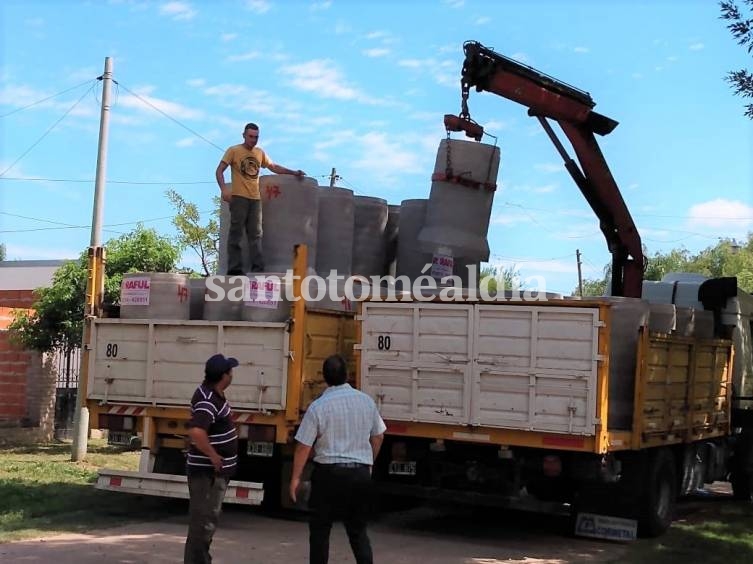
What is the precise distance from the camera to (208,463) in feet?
19.5

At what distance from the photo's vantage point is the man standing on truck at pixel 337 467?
5.74 m

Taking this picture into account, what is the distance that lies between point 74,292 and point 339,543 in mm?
8898

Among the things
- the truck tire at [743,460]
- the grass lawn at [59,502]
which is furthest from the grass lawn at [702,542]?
the grass lawn at [59,502]

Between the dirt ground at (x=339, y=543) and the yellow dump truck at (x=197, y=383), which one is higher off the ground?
the yellow dump truck at (x=197, y=383)

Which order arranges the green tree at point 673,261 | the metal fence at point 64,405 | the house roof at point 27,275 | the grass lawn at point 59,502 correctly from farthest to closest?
the green tree at point 673,261, the house roof at point 27,275, the metal fence at point 64,405, the grass lawn at point 59,502

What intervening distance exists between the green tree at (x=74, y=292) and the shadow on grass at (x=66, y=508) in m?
4.95

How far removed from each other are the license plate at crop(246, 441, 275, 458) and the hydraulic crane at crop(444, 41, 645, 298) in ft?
14.4

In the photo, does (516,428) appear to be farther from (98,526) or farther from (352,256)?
(98,526)

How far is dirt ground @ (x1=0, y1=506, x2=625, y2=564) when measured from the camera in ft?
24.2

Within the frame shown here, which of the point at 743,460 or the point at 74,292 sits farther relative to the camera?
the point at 74,292

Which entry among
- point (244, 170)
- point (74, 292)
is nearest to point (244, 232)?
point (244, 170)

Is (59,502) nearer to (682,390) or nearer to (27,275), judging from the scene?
(682,390)

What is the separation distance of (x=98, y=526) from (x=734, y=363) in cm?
827

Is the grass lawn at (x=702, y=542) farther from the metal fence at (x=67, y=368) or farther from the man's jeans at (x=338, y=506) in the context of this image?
the metal fence at (x=67, y=368)
